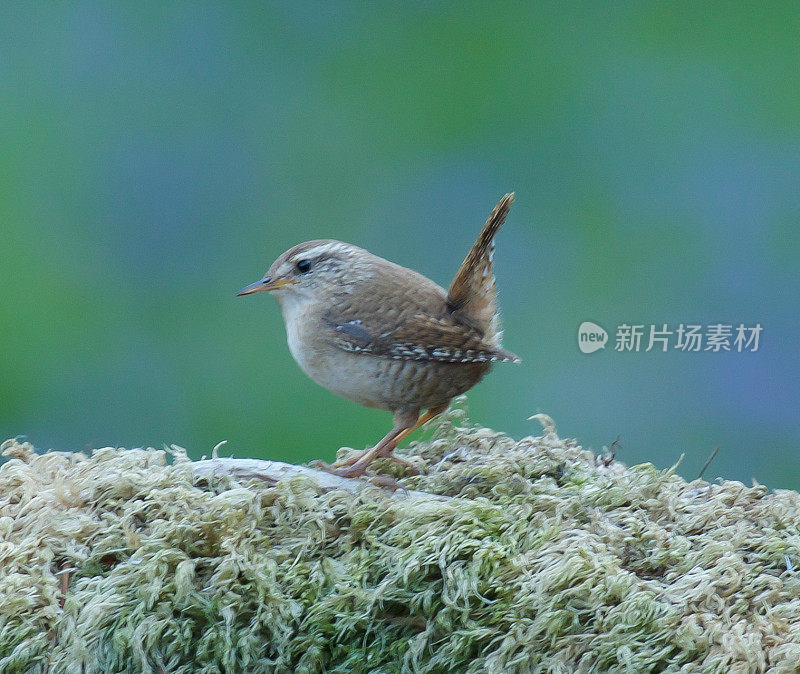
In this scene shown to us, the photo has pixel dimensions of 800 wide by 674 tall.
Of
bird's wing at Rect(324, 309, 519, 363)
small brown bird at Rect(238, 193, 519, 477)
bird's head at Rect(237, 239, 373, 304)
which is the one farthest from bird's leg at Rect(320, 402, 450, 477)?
bird's head at Rect(237, 239, 373, 304)

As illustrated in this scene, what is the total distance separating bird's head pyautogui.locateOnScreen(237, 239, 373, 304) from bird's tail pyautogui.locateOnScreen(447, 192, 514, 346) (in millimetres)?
309

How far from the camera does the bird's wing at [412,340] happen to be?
99.8 inches

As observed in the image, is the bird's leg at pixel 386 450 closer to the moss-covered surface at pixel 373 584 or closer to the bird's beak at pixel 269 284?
the moss-covered surface at pixel 373 584

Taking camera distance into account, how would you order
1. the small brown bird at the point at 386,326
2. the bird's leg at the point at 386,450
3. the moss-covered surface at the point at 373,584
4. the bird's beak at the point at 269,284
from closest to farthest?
the moss-covered surface at the point at 373,584 → the bird's leg at the point at 386,450 → the small brown bird at the point at 386,326 → the bird's beak at the point at 269,284

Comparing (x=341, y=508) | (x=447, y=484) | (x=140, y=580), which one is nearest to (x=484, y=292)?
(x=447, y=484)

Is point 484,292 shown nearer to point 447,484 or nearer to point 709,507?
point 447,484

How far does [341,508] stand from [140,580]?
0.50m

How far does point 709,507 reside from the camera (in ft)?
7.58

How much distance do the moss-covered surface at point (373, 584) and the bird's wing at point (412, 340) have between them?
482 mm

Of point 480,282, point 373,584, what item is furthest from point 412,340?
point 373,584

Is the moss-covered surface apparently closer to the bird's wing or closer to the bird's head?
the bird's wing

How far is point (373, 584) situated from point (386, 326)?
866 millimetres

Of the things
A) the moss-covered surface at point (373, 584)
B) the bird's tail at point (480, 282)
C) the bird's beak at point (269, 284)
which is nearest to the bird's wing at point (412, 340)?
the bird's tail at point (480, 282)

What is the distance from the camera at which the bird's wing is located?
8.32ft
